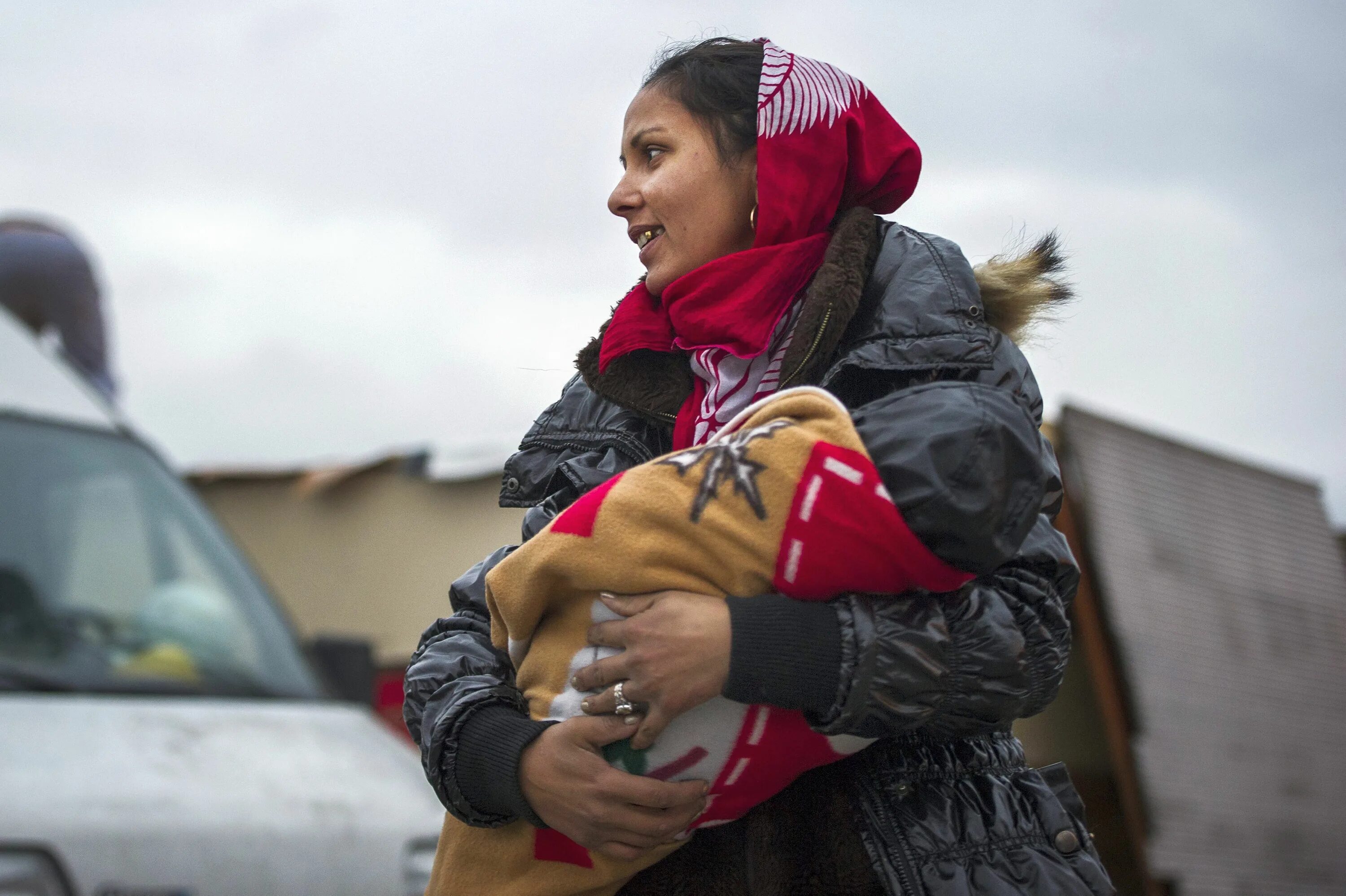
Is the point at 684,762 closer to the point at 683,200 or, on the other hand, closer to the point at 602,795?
the point at 602,795

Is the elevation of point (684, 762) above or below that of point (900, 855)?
above

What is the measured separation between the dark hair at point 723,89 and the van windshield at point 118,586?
199 centimetres

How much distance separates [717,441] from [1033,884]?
0.59m

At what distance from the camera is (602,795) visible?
1311 millimetres

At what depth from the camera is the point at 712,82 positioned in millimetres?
1701

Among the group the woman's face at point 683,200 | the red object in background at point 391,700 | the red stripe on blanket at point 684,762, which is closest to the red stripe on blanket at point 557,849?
the red stripe on blanket at point 684,762

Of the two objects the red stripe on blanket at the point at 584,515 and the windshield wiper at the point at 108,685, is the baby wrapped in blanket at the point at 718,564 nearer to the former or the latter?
the red stripe on blanket at the point at 584,515

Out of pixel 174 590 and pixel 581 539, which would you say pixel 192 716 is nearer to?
pixel 174 590

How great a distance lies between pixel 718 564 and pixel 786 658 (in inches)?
4.8

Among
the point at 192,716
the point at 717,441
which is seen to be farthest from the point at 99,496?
the point at 717,441

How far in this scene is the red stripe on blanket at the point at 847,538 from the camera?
1254 millimetres

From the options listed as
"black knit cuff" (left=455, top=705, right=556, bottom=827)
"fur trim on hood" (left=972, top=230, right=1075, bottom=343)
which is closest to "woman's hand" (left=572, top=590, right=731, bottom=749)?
"black knit cuff" (left=455, top=705, right=556, bottom=827)

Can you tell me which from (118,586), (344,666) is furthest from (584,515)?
(344,666)

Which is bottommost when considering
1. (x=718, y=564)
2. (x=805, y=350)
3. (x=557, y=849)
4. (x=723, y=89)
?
(x=557, y=849)
